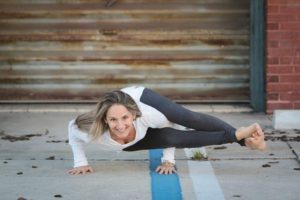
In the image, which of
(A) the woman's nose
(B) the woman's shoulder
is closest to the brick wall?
(B) the woman's shoulder

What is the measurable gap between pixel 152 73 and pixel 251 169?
338cm

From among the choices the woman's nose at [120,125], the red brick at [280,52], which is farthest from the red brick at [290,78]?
the woman's nose at [120,125]

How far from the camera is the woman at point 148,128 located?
5.37m

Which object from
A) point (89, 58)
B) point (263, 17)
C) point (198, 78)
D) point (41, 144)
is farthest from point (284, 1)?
point (41, 144)

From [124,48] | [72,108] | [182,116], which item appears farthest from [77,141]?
[124,48]

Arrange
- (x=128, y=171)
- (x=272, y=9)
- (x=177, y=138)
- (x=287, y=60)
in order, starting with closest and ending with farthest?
(x=177, y=138)
(x=128, y=171)
(x=272, y=9)
(x=287, y=60)

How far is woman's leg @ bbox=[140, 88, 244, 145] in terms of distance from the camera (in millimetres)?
5520

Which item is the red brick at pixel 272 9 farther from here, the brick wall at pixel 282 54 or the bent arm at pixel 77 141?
the bent arm at pixel 77 141

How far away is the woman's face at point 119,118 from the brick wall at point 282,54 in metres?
3.68

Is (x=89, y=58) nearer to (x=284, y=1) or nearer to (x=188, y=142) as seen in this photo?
(x=284, y=1)

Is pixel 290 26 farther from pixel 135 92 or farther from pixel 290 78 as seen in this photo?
pixel 135 92

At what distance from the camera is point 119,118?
5.30 metres

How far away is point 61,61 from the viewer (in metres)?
9.27

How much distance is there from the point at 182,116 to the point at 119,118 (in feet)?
1.75
